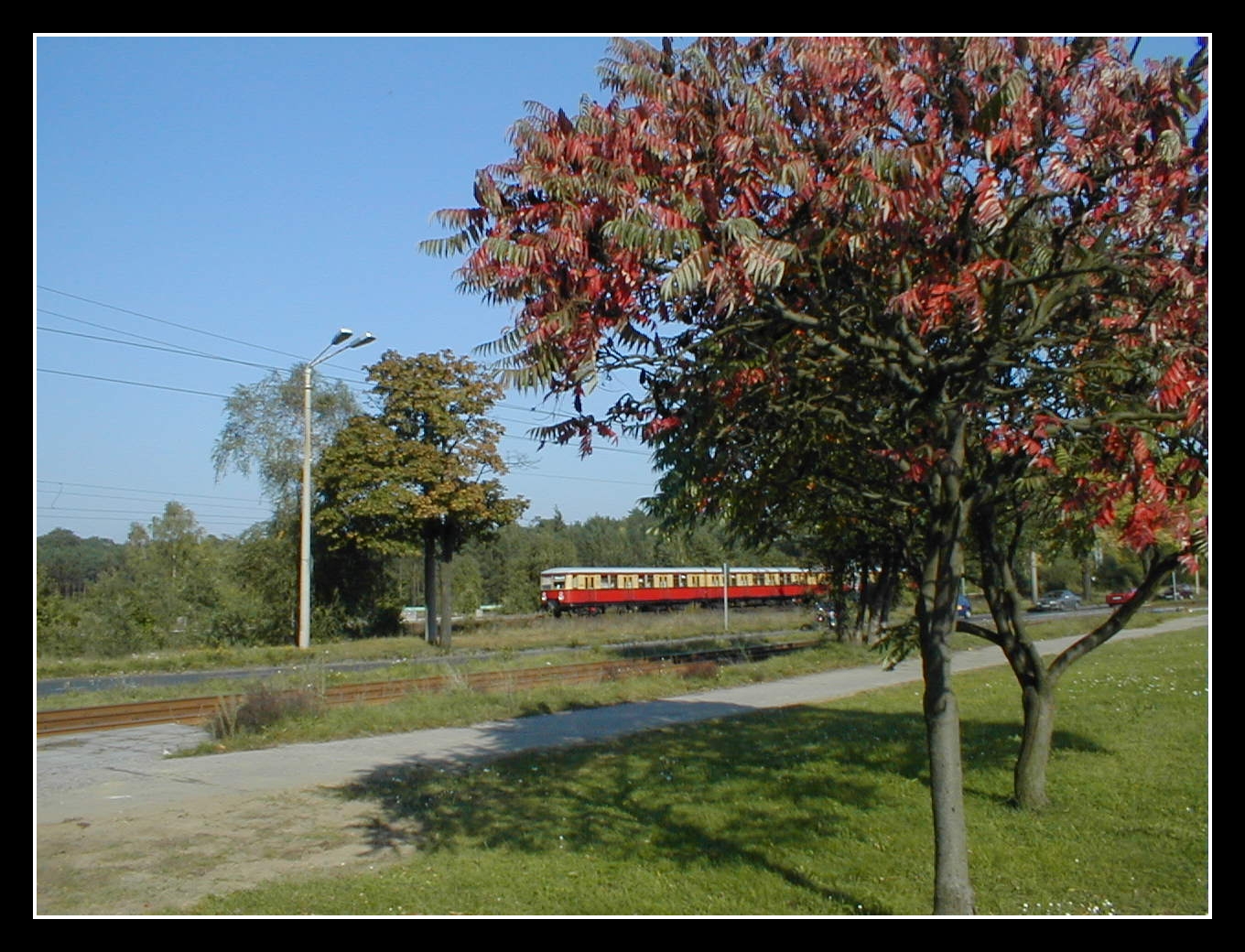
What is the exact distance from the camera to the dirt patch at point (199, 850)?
7500 millimetres

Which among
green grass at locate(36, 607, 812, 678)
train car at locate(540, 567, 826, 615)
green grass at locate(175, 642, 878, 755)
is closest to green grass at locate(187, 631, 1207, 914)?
green grass at locate(175, 642, 878, 755)

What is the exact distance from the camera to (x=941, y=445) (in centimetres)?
604

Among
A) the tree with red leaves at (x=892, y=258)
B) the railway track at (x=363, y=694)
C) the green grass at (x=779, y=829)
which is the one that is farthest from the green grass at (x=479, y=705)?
the tree with red leaves at (x=892, y=258)

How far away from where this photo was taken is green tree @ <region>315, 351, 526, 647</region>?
35625 millimetres

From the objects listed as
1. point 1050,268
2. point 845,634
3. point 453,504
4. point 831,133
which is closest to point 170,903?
point 831,133

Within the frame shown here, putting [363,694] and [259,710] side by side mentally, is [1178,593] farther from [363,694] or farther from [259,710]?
[259,710]

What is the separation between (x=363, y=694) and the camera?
1873cm

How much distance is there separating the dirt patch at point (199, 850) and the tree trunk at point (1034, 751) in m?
5.20

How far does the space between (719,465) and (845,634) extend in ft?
86.2

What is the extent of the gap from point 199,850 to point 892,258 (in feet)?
23.2

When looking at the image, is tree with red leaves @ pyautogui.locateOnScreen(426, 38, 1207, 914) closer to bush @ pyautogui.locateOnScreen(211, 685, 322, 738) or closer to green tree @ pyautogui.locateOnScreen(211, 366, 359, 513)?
bush @ pyautogui.locateOnScreen(211, 685, 322, 738)

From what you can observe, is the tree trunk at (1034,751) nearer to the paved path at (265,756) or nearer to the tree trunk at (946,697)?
the tree trunk at (946,697)

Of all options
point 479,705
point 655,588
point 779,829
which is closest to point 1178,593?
point 655,588

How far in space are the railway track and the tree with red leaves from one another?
1153 centimetres
